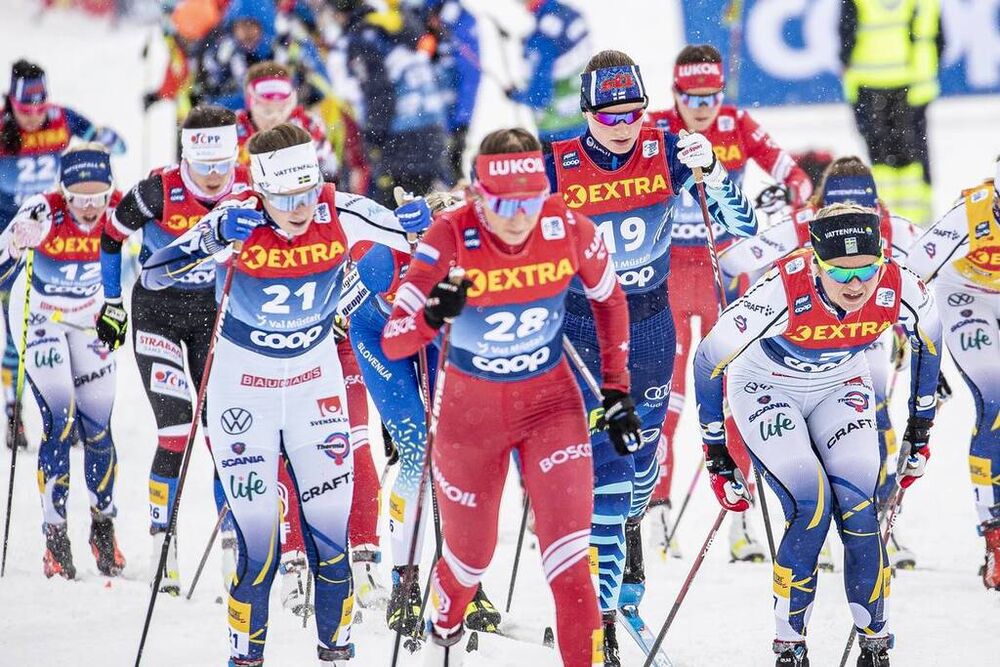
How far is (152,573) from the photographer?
8320mm

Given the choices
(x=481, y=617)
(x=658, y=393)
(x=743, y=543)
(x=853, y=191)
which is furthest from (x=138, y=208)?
(x=743, y=543)

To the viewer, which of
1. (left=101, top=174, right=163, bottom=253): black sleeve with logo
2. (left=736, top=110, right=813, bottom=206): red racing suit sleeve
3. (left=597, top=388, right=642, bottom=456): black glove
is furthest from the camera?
(left=736, top=110, right=813, bottom=206): red racing suit sleeve

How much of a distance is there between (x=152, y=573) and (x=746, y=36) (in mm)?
10202

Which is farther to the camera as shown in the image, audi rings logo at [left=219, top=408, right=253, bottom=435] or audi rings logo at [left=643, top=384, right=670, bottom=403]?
audi rings logo at [left=643, top=384, right=670, bottom=403]

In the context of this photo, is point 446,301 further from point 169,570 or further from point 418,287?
point 169,570

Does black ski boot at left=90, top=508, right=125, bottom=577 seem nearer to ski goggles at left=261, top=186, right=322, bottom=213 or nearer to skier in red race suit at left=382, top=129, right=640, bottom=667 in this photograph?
ski goggles at left=261, top=186, right=322, bottom=213

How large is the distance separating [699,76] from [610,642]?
12.1ft

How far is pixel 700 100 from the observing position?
863cm

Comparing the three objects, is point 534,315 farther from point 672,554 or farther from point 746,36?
point 746,36

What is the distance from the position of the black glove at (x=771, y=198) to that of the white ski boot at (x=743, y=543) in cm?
185

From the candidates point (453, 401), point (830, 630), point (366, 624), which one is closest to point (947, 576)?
point (830, 630)

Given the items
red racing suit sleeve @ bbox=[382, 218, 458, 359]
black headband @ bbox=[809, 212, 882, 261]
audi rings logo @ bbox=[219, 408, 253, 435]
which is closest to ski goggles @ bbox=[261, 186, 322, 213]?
red racing suit sleeve @ bbox=[382, 218, 458, 359]

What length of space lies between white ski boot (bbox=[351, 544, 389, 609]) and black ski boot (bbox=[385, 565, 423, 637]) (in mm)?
268

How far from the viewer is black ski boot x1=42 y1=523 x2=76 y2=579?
8.27 m
